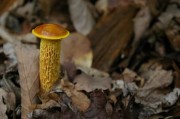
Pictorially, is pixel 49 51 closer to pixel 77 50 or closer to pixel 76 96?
pixel 76 96

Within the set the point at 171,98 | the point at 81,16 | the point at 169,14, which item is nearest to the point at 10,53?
the point at 81,16

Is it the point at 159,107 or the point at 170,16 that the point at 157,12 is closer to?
the point at 170,16

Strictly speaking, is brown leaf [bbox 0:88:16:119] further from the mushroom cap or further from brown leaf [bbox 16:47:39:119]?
the mushroom cap

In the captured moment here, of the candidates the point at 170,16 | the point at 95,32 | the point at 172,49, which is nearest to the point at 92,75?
the point at 95,32

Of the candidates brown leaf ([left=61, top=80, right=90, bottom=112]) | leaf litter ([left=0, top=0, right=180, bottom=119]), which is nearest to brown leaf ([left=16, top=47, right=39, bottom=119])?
leaf litter ([left=0, top=0, right=180, bottom=119])

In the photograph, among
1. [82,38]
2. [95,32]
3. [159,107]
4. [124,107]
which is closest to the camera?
[124,107]

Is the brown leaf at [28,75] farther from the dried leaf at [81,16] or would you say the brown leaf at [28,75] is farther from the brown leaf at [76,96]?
the dried leaf at [81,16]
